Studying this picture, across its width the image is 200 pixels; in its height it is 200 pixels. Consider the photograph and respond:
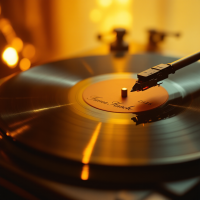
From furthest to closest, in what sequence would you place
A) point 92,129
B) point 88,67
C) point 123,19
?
point 123,19
point 88,67
point 92,129

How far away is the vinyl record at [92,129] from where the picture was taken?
0.52 metres

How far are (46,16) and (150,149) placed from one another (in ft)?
4.84

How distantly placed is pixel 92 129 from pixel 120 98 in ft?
0.69

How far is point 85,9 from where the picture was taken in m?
1.97

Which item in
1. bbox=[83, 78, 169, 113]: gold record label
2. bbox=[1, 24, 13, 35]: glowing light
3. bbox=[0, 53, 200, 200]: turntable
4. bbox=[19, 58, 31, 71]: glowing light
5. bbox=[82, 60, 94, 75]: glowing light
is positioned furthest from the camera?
bbox=[19, 58, 31, 71]: glowing light

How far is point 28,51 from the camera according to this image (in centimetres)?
176

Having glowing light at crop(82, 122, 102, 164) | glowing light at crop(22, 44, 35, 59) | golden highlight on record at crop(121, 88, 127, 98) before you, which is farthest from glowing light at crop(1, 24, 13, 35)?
glowing light at crop(82, 122, 102, 164)

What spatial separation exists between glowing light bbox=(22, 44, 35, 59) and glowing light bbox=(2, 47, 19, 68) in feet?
0.21

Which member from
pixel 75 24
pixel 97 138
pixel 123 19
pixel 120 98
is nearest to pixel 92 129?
pixel 97 138

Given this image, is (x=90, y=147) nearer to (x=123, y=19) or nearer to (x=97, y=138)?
(x=97, y=138)

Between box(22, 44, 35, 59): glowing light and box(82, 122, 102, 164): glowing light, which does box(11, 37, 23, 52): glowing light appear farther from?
box(82, 122, 102, 164): glowing light

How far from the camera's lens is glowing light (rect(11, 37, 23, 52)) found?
1.65 m

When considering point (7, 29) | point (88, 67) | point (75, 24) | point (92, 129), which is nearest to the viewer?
point (92, 129)

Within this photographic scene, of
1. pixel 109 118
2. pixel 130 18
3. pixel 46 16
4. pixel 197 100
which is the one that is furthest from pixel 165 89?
pixel 130 18
